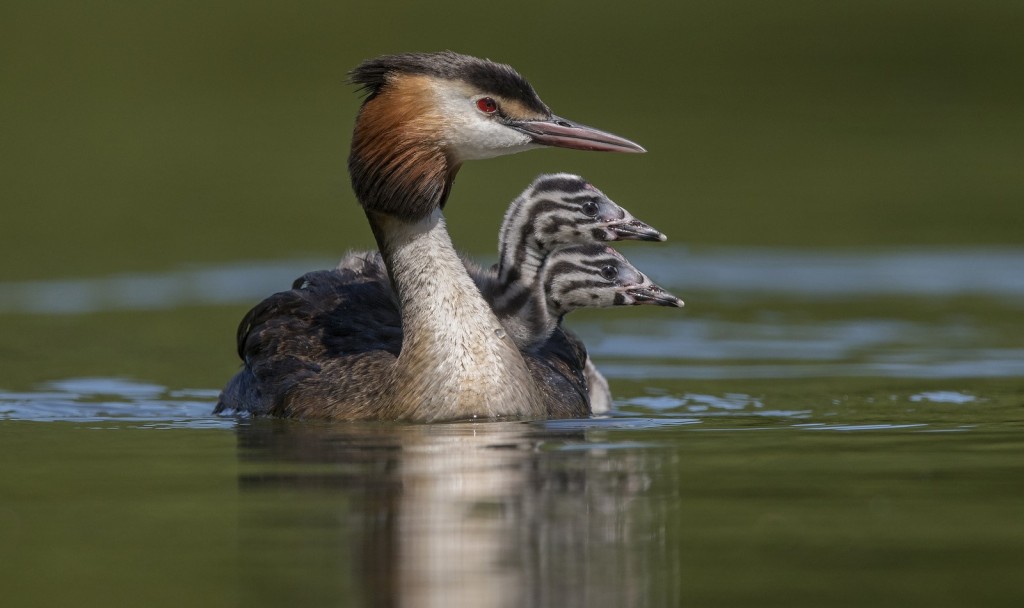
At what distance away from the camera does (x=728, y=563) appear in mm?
6086

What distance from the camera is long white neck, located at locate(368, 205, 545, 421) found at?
375 inches

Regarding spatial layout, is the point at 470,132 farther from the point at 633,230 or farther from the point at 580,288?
the point at 580,288

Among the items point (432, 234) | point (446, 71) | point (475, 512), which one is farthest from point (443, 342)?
point (475, 512)

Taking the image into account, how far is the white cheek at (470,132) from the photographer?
954 cm

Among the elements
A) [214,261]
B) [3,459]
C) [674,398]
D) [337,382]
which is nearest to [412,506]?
[3,459]

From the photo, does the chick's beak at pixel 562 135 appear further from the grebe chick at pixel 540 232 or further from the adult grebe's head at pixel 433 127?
the grebe chick at pixel 540 232

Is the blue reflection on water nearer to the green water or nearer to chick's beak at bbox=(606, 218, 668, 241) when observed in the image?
the green water

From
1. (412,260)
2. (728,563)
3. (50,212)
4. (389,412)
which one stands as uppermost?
(50,212)

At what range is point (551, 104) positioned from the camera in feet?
92.7

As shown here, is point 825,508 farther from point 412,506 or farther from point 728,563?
point 412,506

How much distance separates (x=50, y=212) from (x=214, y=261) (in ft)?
12.7

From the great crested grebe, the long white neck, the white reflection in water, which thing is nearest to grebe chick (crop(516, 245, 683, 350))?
the great crested grebe

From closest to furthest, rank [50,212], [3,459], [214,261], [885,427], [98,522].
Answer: [98,522]
[3,459]
[885,427]
[214,261]
[50,212]

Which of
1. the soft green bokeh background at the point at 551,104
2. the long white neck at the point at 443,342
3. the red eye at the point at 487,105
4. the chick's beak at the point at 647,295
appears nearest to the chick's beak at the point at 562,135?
the red eye at the point at 487,105
